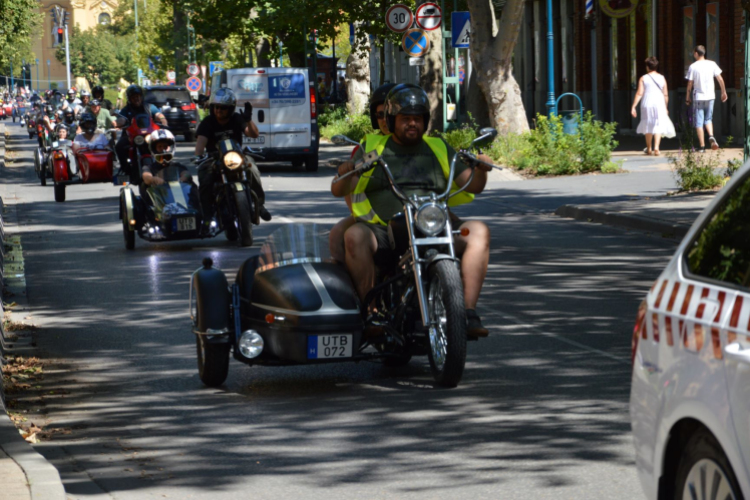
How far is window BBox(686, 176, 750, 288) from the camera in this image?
3736 millimetres

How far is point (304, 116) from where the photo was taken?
28094mm

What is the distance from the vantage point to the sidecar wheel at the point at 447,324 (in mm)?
6996

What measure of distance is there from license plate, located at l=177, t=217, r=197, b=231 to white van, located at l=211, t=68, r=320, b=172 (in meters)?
13.3

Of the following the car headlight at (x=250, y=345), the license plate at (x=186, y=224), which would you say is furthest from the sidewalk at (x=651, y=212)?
the car headlight at (x=250, y=345)

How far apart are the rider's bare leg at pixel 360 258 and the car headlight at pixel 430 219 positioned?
407 millimetres

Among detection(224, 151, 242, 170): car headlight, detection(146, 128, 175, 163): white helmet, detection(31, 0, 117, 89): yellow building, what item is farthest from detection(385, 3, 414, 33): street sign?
detection(31, 0, 117, 89): yellow building

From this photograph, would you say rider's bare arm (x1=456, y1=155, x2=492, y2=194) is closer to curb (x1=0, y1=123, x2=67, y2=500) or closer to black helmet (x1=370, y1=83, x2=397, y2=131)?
black helmet (x1=370, y1=83, x2=397, y2=131)

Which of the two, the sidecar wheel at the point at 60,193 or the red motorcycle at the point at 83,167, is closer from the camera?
the red motorcycle at the point at 83,167

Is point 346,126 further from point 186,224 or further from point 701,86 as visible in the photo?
point 186,224

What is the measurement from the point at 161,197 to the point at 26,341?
213 inches

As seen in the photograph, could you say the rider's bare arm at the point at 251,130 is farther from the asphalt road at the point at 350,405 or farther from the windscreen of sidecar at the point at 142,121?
the windscreen of sidecar at the point at 142,121

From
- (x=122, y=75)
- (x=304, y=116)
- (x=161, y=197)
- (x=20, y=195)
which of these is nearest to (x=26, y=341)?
(x=161, y=197)

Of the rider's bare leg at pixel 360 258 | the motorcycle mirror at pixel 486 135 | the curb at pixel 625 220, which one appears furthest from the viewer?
the curb at pixel 625 220

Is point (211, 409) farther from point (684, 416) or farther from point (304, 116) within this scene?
point (304, 116)
